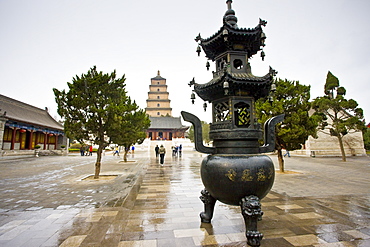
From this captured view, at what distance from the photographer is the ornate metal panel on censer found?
3357mm

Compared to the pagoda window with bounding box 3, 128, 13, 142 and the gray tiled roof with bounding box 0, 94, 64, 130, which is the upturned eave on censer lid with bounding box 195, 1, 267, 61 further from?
the pagoda window with bounding box 3, 128, 13, 142

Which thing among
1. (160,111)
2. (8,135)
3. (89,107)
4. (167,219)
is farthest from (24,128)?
(160,111)

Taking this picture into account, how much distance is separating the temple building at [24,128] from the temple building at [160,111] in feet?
67.5

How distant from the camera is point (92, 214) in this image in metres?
4.65

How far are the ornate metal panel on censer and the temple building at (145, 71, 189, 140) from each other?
44.5m

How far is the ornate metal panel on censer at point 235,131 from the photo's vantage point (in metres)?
3.36

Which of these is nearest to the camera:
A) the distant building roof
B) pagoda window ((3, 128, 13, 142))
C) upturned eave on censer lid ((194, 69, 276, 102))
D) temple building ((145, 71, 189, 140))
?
upturned eave on censer lid ((194, 69, 276, 102))

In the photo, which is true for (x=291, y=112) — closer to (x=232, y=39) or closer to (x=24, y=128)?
(x=232, y=39)

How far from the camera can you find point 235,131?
3.82 m

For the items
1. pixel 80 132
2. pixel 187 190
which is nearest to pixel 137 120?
pixel 80 132

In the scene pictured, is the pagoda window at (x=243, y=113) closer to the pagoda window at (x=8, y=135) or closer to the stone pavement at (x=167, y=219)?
the stone pavement at (x=167, y=219)

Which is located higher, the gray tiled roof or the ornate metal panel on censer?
the gray tiled roof

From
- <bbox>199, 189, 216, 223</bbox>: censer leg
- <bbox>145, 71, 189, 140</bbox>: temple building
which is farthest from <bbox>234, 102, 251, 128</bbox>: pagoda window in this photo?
<bbox>145, 71, 189, 140</bbox>: temple building

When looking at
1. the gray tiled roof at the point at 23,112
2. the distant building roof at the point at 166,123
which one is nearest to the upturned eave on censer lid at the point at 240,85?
the gray tiled roof at the point at 23,112
